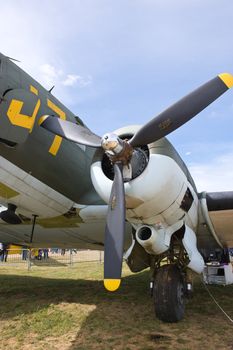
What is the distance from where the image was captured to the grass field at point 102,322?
19.5 feet

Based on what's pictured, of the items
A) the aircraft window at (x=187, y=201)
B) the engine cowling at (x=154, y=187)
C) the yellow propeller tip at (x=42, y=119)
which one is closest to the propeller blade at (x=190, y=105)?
the engine cowling at (x=154, y=187)

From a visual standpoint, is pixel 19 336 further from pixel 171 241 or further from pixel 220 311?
pixel 220 311

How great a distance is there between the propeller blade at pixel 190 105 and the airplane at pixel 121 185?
0.7 inches

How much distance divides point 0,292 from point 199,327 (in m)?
6.41

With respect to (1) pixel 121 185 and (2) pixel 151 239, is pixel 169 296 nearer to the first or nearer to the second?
(2) pixel 151 239

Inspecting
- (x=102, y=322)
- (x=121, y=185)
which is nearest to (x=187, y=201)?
(x=121, y=185)

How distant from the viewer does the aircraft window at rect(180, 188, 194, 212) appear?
696 cm

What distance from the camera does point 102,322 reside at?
23.7ft

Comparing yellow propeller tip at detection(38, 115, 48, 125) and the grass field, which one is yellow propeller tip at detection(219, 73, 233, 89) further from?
the grass field

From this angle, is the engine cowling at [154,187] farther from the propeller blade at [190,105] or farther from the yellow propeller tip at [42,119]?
the yellow propeller tip at [42,119]

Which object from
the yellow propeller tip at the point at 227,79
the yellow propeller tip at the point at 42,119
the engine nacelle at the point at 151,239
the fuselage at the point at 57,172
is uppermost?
the yellow propeller tip at the point at 227,79

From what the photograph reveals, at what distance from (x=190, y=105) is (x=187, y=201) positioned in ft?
6.06

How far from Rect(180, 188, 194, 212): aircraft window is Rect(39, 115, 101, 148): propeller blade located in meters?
1.94

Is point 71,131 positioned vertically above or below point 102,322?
above
